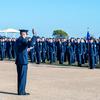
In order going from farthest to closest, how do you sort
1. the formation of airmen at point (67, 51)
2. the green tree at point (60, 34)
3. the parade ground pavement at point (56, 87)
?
the green tree at point (60, 34)
the formation of airmen at point (67, 51)
the parade ground pavement at point (56, 87)

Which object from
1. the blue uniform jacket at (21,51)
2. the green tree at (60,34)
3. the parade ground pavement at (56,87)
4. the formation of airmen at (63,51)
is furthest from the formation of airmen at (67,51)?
the blue uniform jacket at (21,51)

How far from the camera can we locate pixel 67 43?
30.8 metres

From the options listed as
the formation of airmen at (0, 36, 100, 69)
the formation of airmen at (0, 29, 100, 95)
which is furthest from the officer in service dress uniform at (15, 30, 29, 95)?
the formation of airmen at (0, 36, 100, 69)

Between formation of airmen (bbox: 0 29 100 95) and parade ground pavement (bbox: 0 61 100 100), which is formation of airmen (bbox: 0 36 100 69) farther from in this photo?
parade ground pavement (bbox: 0 61 100 100)

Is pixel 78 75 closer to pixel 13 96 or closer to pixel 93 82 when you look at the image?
pixel 93 82

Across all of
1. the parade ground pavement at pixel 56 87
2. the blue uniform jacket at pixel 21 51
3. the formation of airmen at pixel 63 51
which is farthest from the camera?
the formation of airmen at pixel 63 51

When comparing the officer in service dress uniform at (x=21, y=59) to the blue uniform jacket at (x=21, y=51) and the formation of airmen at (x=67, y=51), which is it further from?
the formation of airmen at (x=67, y=51)

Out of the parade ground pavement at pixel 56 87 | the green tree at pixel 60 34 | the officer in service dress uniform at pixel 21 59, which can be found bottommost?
the parade ground pavement at pixel 56 87

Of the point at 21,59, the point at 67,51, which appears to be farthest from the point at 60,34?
the point at 21,59

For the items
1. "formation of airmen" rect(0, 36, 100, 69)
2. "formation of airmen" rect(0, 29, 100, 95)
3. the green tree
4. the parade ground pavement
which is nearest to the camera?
the parade ground pavement

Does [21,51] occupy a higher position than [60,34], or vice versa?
[60,34]

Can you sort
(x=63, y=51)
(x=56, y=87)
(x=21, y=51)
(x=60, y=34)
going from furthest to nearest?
(x=60, y=34) → (x=63, y=51) → (x=56, y=87) → (x=21, y=51)

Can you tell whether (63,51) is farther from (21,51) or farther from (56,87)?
(21,51)

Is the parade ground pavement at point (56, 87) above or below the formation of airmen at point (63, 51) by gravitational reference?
below
